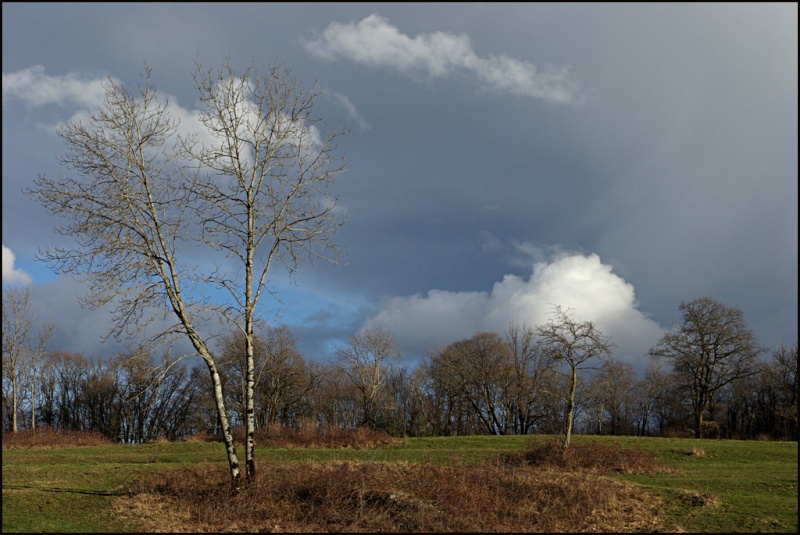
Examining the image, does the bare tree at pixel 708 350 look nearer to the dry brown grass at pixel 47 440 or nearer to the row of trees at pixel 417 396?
the row of trees at pixel 417 396

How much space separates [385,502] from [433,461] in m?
6.65

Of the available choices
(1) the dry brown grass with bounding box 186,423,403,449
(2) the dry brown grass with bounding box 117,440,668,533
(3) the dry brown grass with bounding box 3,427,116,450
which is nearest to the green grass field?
(2) the dry brown grass with bounding box 117,440,668,533

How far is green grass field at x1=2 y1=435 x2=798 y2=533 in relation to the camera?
43.9 ft

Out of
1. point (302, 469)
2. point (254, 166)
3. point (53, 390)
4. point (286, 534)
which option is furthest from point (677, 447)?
point (53, 390)

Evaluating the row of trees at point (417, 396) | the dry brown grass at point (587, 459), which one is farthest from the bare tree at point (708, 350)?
the dry brown grass at point (587, 459)

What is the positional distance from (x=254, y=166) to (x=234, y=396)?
45946 mm

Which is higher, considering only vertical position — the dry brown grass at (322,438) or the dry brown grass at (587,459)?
the dry brown grass at (587,459)

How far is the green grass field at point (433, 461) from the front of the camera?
1338 centimetres

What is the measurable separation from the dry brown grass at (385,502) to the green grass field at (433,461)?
0.92 m

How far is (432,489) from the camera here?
1532 centimetres

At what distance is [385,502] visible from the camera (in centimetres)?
1448

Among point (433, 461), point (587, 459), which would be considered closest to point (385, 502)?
point (433, 461)

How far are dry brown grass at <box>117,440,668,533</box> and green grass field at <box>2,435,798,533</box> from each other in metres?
0.92

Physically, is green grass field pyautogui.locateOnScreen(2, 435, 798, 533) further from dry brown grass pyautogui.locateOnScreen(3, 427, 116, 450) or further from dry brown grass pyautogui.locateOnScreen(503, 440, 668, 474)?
dry brown grass pyautogui.locateOnScreen(3, 427, 116, 450)
